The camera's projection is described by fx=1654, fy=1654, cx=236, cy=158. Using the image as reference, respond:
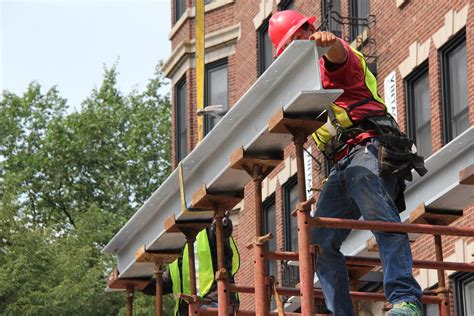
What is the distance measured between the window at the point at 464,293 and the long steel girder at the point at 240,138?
25.9 ft

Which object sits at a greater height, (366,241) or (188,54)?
(188,54)

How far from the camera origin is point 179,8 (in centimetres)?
3325

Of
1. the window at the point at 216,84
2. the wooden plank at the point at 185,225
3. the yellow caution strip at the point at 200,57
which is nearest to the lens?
the wooden plank at the point at 185,225

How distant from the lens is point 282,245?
2812 cm

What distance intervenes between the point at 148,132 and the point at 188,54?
70.0 feet

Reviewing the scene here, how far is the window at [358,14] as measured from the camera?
2520cm

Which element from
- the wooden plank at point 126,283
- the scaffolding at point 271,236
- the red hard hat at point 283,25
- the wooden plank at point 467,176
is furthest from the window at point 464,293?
the red hard hat at point 283,25

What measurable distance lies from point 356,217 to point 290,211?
16421 mm

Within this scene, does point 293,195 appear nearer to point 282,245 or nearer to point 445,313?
point 282,245

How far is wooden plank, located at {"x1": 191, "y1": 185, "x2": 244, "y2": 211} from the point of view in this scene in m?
12.4

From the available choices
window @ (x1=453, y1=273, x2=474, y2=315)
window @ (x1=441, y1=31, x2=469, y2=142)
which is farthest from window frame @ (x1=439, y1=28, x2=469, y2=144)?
window @ (x1=453, y1=273, x2=474, y2=315)

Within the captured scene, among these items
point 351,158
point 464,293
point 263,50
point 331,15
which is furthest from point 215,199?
point 263,50

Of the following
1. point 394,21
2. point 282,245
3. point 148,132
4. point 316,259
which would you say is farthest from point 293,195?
point 148,132

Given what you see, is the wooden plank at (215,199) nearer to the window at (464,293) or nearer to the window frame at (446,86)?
the window at (464,293)
